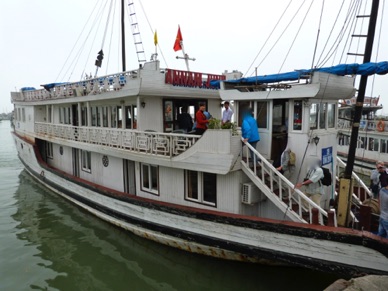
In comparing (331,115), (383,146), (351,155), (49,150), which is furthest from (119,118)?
(383,146)

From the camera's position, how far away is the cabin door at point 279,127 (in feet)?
27.9

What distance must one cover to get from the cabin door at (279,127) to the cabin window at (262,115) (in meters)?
0.21

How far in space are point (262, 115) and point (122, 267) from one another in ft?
19.0

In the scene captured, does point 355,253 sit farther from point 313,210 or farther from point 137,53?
point 137,53

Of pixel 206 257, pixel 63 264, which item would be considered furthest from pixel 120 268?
pixel 206 257

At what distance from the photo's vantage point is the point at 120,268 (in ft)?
29.8

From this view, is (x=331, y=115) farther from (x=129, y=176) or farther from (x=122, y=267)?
(x=122, y=267)

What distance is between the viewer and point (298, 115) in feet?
26.6

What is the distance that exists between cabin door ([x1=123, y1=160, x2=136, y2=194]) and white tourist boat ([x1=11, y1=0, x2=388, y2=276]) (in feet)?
0.12

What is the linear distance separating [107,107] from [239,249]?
26.1 ft

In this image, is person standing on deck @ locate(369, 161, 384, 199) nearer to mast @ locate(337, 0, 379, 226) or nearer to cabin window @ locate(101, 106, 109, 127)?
mast @ locate(337, 0, 379, 226)

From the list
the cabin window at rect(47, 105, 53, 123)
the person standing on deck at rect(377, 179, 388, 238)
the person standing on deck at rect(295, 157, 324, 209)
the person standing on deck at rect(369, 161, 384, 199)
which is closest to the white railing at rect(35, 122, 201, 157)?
the person standing on deck at rect(295, 157, 324, 209)

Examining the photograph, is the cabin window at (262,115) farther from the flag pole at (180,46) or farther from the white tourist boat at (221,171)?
the flag pole at (180,46)

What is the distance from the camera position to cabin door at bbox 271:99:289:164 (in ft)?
27.9
